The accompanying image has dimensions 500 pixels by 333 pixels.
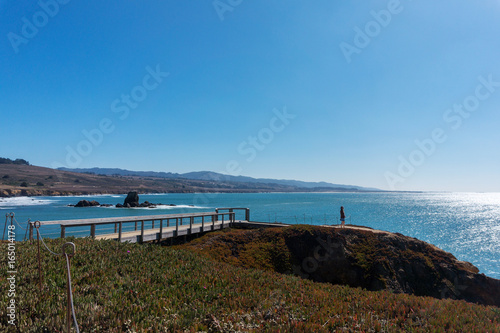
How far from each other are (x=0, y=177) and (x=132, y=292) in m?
227

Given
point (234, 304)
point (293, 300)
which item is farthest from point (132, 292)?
point (293, 300)

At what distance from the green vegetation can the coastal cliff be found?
966 cm

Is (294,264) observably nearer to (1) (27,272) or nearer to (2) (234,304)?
(2) (234,304)

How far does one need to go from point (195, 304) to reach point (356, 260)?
52.8 feet

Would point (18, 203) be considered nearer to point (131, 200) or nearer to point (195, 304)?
point (131, 200)

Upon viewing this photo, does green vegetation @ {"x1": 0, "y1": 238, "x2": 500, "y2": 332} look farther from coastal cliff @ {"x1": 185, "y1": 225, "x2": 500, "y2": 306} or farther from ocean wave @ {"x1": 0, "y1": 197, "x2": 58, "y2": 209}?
ocean wave @ {"x1": 0, "y1": 197, "x2": 58, "y2": 209}

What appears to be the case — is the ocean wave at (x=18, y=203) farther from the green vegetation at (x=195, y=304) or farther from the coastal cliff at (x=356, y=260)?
the green vegetation at (x=195, y=304)

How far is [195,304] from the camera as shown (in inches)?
248

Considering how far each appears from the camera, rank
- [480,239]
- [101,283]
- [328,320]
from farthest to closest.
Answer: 1. [480,239]
2. [101,283]
3. [328,320]

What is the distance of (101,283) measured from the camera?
6.98m

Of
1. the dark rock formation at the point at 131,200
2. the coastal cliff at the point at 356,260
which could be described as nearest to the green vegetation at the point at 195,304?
the coastal cliff at the point at 356,260

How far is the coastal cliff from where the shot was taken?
18.7 meters

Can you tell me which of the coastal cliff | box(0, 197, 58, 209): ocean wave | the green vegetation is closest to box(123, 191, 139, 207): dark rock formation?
box(0, 197, 58, 209): ocean wave

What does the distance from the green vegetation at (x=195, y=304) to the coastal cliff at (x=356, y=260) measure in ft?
31.7
